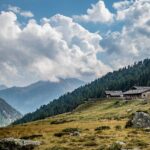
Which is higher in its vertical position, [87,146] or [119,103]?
[119,103]

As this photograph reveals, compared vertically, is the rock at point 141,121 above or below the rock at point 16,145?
above

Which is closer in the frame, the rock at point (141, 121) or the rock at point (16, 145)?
the rock at point (16, 145)

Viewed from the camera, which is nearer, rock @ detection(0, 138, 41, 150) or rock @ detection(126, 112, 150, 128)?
rock @ detection(0, 138, 41, 150)

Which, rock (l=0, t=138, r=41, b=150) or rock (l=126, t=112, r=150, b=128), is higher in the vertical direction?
rock (l=126, t=112, r=150, b=128)

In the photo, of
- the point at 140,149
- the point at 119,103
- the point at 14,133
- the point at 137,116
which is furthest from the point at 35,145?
the point at 119,103

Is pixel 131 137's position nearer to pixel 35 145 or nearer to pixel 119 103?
pixel 35 145

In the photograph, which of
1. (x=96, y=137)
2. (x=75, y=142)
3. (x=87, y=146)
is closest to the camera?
(x=87, y=146)

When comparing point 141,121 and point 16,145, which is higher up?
point 141,121

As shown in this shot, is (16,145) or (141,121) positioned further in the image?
(141,121)

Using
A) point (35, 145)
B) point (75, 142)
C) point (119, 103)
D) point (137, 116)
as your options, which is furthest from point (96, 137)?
point (119, 103)

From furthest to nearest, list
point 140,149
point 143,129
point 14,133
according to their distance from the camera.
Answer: point 14,133 < point 143,129 < point 140,149

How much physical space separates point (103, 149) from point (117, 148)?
1454 millimetres

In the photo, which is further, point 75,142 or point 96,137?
point 96,137

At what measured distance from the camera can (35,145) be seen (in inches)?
1502
